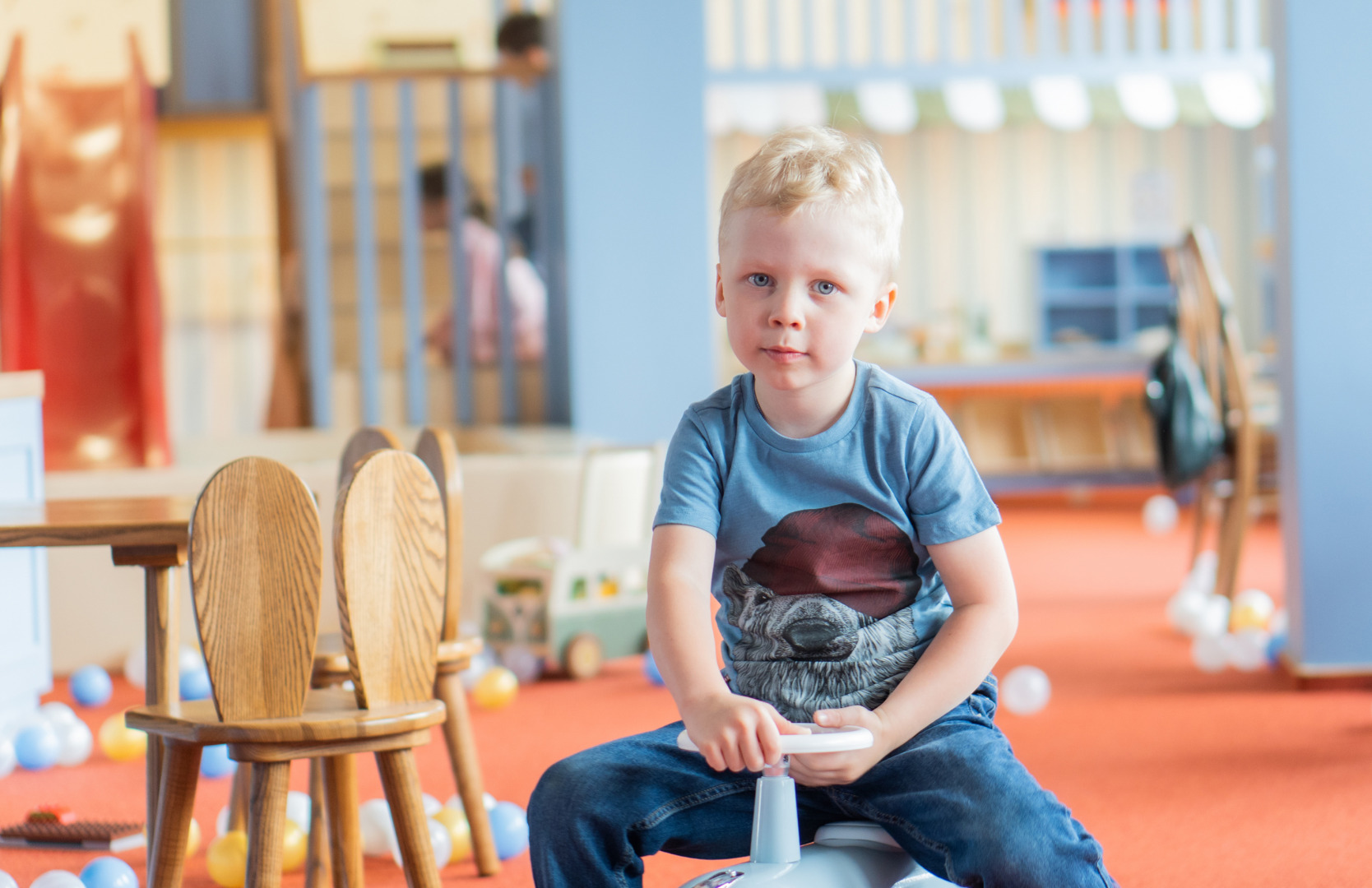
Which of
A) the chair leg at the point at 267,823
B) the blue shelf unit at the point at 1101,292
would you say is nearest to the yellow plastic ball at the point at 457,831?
the chair leg at the point at 267,823

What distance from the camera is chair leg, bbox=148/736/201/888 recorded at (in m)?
1.22

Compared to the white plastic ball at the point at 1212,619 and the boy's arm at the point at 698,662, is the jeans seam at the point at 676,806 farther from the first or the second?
the white plastic ball at the point at 1212,619

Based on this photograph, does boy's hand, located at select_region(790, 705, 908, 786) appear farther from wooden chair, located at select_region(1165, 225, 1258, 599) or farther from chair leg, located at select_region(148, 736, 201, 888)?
wooden chair, located at select_region(1165, 225, 1258, 599)

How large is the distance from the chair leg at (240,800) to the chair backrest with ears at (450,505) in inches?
14.0

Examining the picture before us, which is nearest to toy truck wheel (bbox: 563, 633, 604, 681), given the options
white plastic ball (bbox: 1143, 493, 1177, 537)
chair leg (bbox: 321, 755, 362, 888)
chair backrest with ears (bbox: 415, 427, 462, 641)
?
chair backrest with ears (bbox: 415, 427, 462, 641)

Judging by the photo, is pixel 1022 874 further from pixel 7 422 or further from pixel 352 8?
pixel 352 8

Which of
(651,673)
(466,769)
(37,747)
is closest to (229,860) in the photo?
(466,769)

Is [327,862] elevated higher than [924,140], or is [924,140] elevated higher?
[924,140]

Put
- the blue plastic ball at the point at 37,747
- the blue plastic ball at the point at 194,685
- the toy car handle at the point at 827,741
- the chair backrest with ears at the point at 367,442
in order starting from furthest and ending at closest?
the blue plastic ball at the point at 194,685, the blue plastic ball at the point at 37,747, the chair backrest with ears at the point at 367,442, the toy car handle at the point at 827,741

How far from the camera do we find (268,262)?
7.48m

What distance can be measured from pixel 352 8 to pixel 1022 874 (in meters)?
7.33

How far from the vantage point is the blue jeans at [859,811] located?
3.19ft

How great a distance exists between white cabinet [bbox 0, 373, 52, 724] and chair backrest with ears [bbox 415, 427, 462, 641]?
1.22 metres

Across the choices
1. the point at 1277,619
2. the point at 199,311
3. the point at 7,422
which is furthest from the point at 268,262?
the point at 1277,619
